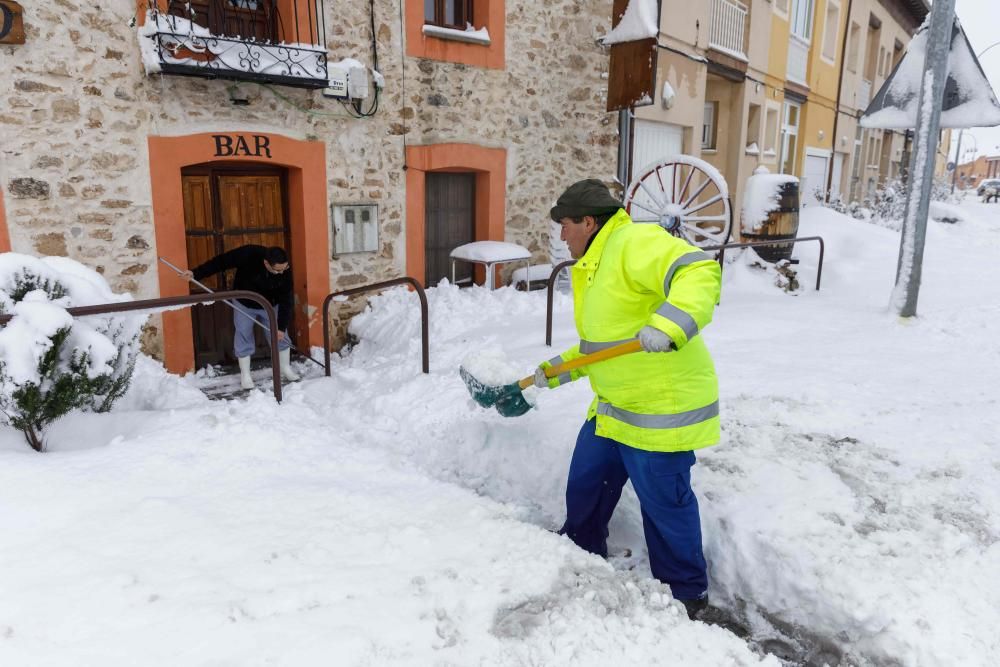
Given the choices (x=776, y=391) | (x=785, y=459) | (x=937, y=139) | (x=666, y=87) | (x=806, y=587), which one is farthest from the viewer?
(x=666, y=87)

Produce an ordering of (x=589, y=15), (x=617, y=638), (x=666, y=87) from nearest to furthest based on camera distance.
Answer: (x=617, y=638), (x=589, y=15), (x=666, y=87)

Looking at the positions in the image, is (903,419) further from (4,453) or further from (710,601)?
(4,453)

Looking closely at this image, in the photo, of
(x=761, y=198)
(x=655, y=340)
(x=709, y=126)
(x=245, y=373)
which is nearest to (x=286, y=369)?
(x=245, y=373)

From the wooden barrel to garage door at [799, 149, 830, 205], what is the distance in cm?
874

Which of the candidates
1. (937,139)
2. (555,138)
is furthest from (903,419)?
(555,138)

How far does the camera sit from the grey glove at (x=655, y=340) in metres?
2.30

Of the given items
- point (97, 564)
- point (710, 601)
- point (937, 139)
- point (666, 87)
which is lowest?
point (710, 601)

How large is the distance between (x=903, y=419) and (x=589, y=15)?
6.12 meters

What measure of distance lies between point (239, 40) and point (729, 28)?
918 cm

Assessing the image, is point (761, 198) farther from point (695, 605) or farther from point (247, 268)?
point (695, 605)

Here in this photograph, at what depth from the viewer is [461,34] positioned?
7148mm

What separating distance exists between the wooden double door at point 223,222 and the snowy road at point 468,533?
1536 mm

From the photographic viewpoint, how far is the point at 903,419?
403 centimetres

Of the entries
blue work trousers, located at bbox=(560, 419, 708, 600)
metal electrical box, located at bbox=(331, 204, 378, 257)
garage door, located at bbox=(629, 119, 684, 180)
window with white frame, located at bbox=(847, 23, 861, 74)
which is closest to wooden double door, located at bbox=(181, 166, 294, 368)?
metal electrical box, located at bbox=(331, 204, 378, 257)
